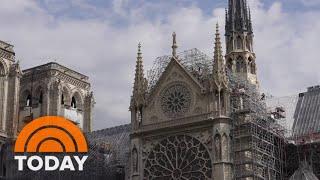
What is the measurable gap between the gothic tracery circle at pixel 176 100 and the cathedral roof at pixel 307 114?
405 inches

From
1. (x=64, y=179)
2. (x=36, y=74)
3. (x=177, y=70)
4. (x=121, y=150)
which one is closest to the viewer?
(x=177, y=70)

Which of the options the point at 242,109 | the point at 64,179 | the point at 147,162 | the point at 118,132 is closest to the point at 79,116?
the point at 118,132

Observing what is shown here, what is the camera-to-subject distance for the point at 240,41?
68750 mm

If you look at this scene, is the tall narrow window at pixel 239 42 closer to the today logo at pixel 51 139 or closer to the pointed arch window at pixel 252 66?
the pointed arch window at pixel 252 66

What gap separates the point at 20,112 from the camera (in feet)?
233

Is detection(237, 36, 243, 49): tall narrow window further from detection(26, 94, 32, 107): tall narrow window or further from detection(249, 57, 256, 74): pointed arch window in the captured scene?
detection(26, 94, 32, 107): tall narrow window

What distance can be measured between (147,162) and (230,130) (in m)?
7.74

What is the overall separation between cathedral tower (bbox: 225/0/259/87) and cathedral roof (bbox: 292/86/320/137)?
25.1 feet

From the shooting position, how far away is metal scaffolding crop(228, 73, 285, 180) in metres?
49.9

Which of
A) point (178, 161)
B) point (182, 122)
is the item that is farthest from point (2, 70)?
point (178, 161)

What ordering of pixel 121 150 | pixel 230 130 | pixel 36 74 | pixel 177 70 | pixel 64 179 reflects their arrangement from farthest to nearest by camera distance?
pixel 36 74, pixel 121 150, pixel 64 179, pixel 177 70, pixel 230 130

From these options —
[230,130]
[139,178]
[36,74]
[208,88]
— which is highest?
[36,74]

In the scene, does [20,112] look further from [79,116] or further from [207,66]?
[207,66]

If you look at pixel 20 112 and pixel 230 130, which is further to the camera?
pixel 20 112
